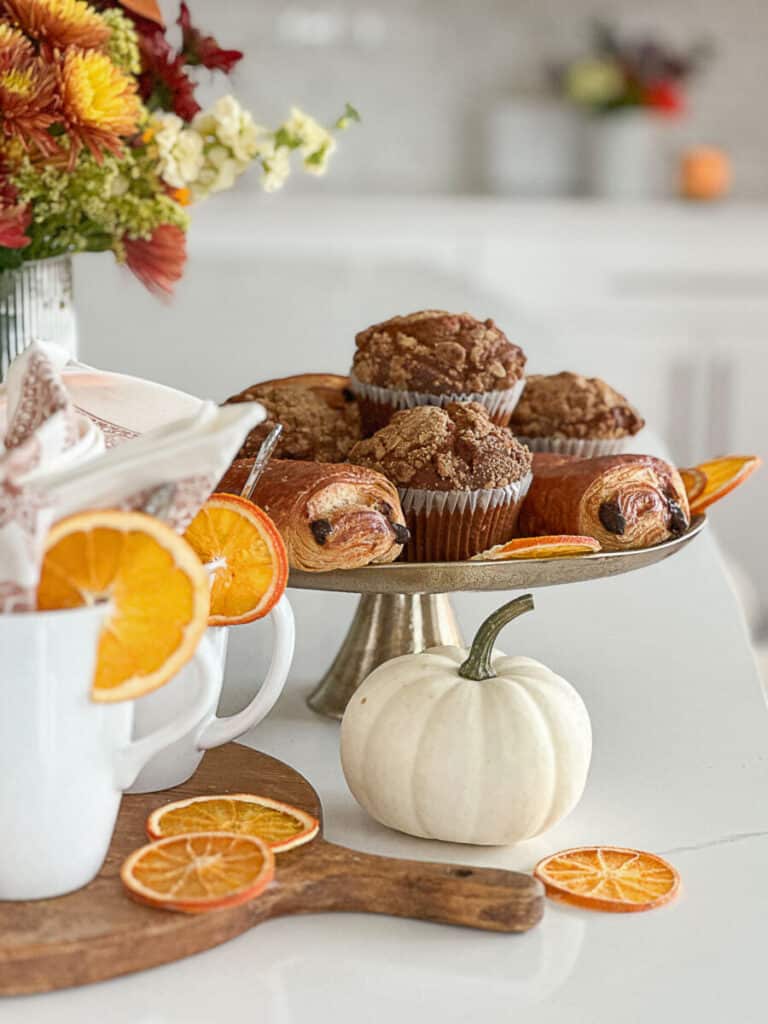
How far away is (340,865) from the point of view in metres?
0.85

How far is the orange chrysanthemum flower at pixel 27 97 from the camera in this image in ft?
3.93

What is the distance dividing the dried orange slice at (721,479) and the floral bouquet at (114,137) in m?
0.52

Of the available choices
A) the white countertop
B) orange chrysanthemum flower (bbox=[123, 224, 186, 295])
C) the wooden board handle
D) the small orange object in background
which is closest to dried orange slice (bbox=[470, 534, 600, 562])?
the white countertop

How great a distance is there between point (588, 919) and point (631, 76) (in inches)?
177

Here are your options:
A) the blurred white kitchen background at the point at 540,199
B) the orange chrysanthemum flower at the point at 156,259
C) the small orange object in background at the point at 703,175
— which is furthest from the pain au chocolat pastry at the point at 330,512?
the small orange object in background at the point at 703,175

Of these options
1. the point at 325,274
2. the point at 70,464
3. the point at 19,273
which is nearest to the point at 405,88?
the point at 325,274

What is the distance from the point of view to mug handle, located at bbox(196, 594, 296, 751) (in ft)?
3.12

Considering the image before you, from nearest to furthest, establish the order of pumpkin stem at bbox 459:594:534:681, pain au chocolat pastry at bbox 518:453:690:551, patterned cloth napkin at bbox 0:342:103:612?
patterned cloth napkin at bbox 0:342:103:612 → pumpkin stem at bbox 459:594:534:681 → pain au chocolat pastry at bbox 518:453:690:551

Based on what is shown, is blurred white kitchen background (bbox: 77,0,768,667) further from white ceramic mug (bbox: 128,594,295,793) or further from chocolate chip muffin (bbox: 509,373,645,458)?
white ceramic mug (bbox: 128,594,295,793)

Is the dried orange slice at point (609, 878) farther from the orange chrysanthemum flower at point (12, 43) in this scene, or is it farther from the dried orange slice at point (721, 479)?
the orange chrysanthemum flower at point (12, 43)

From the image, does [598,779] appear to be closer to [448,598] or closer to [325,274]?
[448,598]

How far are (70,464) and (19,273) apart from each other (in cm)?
77

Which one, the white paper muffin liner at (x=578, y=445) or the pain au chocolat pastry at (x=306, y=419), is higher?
the pain au chocolat pastry at (x=306, y=419)

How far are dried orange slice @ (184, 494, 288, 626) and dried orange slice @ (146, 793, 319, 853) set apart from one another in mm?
113
